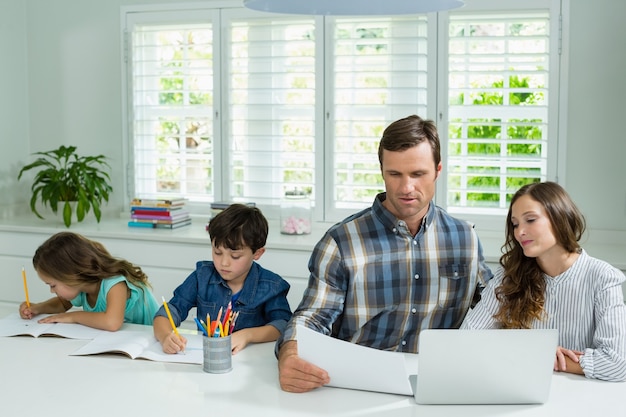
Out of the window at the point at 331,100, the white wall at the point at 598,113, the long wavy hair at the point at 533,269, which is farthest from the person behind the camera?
the window at the point at 331,100

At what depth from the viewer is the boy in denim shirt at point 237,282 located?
7.29 feet

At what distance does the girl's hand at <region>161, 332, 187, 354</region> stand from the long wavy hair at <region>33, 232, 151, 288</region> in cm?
51

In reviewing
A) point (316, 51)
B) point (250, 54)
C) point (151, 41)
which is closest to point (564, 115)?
point (316, 51)

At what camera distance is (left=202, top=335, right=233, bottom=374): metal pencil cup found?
182 cm

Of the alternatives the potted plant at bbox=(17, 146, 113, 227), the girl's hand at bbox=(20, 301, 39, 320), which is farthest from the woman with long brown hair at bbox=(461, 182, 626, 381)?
the potted plant at bbox=(17, 146, 113, 227)

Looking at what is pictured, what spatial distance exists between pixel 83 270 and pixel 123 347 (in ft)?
1.61

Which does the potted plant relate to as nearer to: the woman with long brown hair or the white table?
the white table

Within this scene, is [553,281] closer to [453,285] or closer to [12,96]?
[453,285]

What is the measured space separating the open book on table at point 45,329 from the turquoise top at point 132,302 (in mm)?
185

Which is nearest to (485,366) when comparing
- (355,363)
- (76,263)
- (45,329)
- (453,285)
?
(355,363)

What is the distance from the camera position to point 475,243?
2.16 metres

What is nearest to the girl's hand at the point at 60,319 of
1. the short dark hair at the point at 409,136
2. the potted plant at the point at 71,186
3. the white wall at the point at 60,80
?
the short dark hair at the point at 409,136

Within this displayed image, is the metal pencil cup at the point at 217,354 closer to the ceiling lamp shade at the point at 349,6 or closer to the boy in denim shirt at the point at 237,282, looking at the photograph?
the boy in denim shirt at the point at 237,282

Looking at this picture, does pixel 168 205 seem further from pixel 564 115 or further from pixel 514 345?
pixel 514 345
